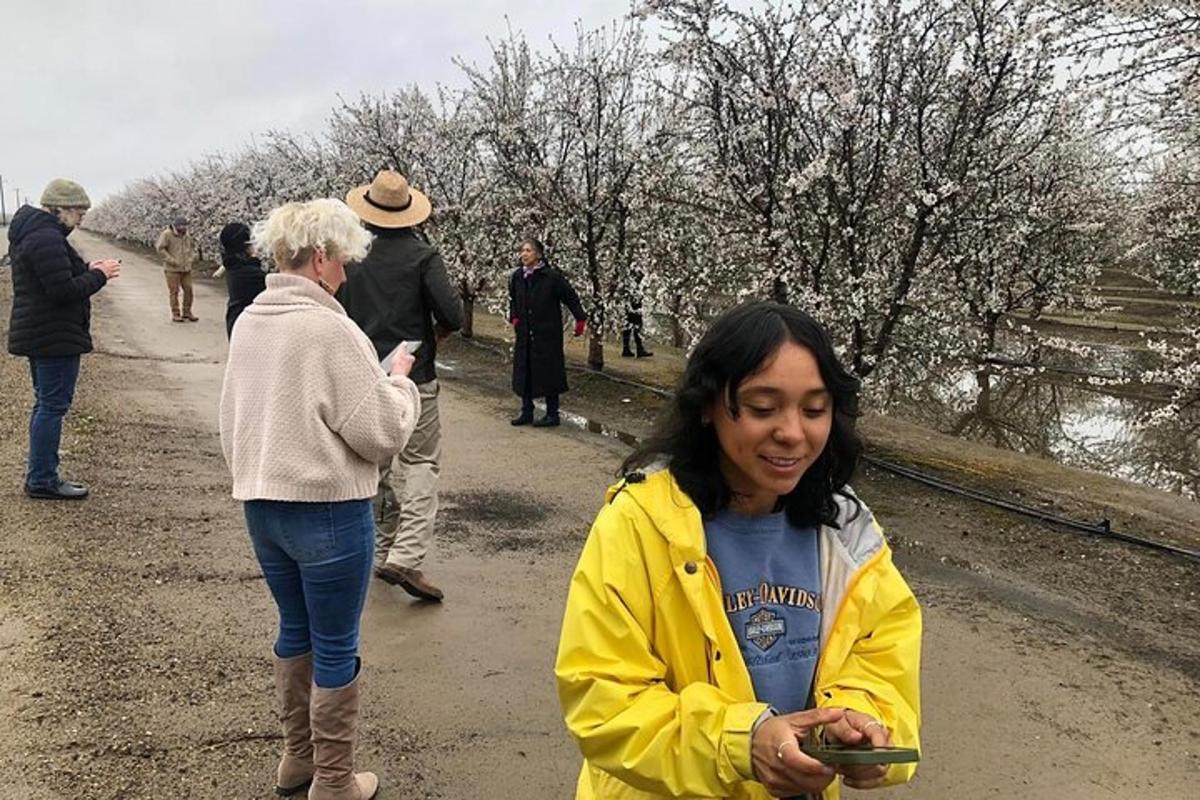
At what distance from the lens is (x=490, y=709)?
345 centimetres

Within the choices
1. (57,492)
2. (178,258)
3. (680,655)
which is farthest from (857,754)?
(178,258)

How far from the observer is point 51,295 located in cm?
500

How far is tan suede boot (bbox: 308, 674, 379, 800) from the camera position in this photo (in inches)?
106

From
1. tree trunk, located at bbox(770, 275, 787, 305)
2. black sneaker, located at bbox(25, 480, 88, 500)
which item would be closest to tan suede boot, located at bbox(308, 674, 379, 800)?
black sneaker, located at bbox(25, 480, 88, 500)

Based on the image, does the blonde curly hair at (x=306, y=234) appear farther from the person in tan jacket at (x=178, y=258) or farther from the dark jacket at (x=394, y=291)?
the person in tan jacket at (x=178, y=258)

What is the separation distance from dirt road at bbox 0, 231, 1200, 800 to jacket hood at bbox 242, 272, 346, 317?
1.61 metres

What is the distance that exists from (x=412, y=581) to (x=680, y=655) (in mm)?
3046

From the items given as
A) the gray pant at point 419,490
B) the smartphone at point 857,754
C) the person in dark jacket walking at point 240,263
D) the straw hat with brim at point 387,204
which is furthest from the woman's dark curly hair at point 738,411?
the person in dark jacket walking at point 240,263

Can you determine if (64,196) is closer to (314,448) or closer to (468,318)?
(314,448)

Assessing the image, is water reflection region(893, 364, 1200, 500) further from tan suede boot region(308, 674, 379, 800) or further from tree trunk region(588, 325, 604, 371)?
tan suede boot region(308, 674, 379, 800)

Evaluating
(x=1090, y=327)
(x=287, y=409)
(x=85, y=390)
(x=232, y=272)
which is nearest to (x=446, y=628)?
(x=287, y=409)

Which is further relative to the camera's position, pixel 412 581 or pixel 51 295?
pixel 51 295

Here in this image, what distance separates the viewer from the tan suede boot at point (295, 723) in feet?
9.18

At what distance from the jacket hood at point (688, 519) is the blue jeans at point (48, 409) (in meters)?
4.82
